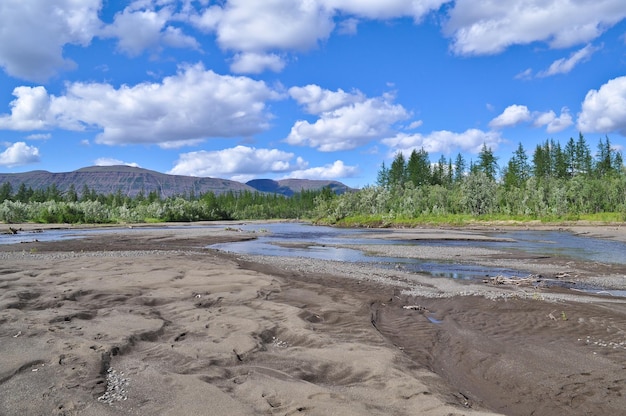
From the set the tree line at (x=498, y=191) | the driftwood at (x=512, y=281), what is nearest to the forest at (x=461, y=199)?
the tree line at (x=498, y=191)

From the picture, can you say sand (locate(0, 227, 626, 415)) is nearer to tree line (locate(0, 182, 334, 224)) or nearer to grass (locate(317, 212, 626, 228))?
grass (locate(317, 212, 626, 228))

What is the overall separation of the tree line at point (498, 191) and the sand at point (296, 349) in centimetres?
8553

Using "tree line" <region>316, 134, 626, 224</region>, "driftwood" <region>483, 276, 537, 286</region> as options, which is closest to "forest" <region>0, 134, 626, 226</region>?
"tree line" <region>316, 134, 626, 224</region>

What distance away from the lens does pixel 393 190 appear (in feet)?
482

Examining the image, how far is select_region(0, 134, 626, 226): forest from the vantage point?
9919cm

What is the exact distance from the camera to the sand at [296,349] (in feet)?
24.5

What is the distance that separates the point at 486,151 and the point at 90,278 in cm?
14923

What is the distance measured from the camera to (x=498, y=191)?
369 ft

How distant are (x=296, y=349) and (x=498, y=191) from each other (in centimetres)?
11431

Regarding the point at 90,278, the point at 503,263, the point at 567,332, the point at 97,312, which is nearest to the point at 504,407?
the point at 567,332

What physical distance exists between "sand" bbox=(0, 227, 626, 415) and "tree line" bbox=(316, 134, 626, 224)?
8553 cm

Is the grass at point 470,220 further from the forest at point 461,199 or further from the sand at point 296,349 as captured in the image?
the sand at point 296,349

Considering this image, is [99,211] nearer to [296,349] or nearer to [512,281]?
[512,281]

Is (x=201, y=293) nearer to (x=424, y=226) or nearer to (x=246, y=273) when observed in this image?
(x=246, y=273)
